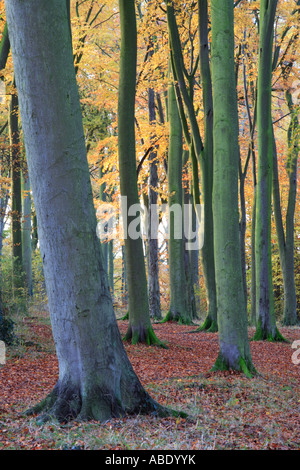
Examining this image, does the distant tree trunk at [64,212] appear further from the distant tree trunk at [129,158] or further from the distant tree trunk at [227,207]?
the distant tree trunk at [129,158]

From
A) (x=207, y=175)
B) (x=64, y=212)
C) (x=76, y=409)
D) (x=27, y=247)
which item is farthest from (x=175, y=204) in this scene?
(x=76, y=409)

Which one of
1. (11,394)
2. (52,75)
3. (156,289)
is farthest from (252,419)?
(156,289)

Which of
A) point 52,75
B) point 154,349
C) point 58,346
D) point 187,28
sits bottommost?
point 154,349

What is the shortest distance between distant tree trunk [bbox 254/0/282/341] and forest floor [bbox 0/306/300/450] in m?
1.41

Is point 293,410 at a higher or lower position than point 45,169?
lower

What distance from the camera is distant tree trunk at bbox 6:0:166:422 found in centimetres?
355

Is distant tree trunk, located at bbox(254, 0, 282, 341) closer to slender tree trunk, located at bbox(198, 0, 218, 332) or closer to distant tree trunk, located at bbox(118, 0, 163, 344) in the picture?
slender tree trunk, located at bbox(198, 0, 218, 332)

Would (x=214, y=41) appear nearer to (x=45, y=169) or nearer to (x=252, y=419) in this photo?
(x=45, y=169)

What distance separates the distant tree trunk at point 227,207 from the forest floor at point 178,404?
1.50 ft

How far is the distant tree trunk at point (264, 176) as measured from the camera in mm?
9984

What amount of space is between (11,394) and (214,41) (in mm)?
5537

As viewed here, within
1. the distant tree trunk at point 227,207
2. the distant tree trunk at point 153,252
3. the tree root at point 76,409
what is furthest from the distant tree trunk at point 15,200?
the tree root at point 76,409

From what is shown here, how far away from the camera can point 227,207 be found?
255 inches

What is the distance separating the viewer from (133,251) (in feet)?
27.6
